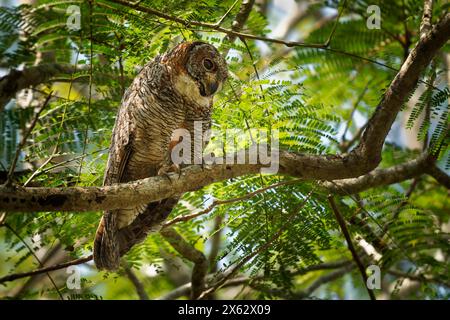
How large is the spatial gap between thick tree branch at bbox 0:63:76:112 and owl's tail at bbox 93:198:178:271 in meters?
1.62

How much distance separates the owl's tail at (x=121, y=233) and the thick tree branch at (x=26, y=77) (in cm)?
162

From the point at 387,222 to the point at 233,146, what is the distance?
1.59 m

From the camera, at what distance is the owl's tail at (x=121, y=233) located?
4684 millimetres

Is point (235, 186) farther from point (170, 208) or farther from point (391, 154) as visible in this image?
point (391, 154)

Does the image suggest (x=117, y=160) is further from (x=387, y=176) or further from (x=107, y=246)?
(x=387, y=176)

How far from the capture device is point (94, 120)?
229 inches

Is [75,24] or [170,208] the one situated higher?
[75,24]

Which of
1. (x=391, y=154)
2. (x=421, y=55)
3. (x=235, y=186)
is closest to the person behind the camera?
(x=421, y=55)

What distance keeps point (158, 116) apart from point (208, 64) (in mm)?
576

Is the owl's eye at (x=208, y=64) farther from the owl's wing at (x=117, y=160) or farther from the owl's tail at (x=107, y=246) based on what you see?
the owl's tail at (x=107, y=246)

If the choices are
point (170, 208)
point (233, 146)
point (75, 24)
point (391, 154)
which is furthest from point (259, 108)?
point (391, 154)

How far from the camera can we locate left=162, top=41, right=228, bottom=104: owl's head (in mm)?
4840

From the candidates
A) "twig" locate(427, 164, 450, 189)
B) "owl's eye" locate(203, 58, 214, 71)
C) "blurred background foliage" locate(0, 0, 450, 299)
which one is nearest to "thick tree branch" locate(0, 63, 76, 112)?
"blurred background foliage" locate(0, 0, 450, 299)

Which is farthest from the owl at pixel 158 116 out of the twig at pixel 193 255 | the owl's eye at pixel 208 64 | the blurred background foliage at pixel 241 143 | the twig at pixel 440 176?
the twig at pixel 440 176
